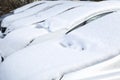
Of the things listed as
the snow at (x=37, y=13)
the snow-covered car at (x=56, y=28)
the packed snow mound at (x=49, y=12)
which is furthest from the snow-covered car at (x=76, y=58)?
the snow at (x=37, y=13)

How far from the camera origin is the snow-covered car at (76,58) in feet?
11.3

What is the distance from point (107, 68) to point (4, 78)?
1325 mm

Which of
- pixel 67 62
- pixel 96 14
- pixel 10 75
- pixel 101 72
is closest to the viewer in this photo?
pixel 101 72

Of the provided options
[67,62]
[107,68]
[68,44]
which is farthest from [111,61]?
[68,44]

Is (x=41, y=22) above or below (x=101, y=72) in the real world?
below

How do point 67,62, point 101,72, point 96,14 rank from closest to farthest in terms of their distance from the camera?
point 101,72 → point 67,62 → point 96,14

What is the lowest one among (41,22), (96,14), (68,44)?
(41,22)

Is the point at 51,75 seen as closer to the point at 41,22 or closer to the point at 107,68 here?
the point at 107,68

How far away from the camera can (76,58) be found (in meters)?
3.74

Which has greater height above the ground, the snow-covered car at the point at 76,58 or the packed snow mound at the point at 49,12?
the snow-covered car at the point at 76,58

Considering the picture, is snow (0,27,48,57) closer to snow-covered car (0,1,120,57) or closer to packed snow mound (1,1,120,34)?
snow-covered car (0,1,120,57)

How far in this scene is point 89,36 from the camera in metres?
4.32

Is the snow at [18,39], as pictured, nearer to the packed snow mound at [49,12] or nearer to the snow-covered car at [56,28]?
the snow-covered car at [56,28]

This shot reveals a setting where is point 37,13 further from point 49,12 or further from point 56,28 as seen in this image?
point 56,28
